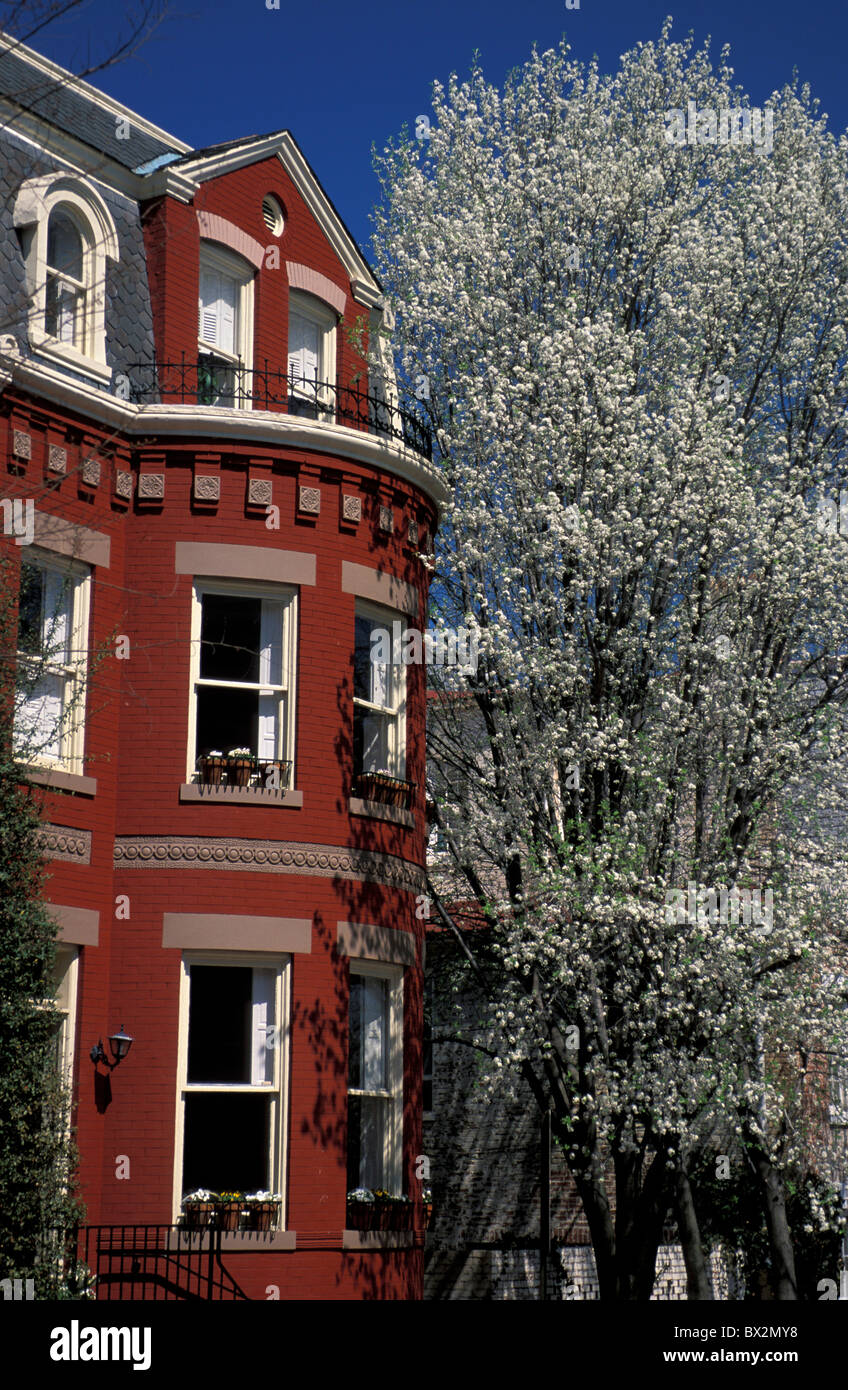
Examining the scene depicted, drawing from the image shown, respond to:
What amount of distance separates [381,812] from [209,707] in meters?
2.22

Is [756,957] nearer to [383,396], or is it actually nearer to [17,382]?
[383,396]

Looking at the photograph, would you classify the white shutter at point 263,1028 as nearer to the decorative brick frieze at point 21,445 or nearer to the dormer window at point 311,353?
the decorative brick frieze at point 21,445

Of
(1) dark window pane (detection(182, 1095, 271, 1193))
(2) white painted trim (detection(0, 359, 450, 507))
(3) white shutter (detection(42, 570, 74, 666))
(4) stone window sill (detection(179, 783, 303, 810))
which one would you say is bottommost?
(1) dark window pane (detection(182, 1095, 271, 1193))

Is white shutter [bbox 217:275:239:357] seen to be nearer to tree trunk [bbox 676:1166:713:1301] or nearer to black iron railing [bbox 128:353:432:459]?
black iron railing [bbox 128:353:432:459]

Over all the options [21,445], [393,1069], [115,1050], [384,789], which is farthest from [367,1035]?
[21,445]

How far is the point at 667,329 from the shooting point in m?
20.4

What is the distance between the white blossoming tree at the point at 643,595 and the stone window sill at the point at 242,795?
3265mm

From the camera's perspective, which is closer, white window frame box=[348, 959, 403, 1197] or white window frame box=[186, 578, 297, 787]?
white window frame box=[186, 578, 297, 787]

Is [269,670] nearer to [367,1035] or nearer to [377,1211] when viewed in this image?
[367,1035]

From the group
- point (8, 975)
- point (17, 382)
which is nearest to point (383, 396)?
point (17, 382)

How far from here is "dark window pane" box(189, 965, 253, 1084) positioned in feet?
50.3

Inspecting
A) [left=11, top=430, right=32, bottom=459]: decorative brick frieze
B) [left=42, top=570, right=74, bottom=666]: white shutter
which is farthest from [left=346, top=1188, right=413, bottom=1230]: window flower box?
[left=11, top=430, right=32, bottom=459]: decorative brick frieze

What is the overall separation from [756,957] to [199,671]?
24.4 ft

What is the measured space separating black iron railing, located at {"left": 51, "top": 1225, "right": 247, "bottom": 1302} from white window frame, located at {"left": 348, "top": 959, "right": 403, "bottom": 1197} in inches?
96.7
